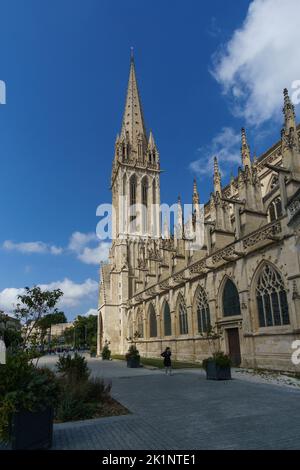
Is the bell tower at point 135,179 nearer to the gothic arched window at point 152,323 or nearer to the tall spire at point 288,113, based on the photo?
the gothic arched window at point 152,323

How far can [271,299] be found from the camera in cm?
1670

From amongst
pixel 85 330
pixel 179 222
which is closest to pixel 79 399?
pixel 179 222

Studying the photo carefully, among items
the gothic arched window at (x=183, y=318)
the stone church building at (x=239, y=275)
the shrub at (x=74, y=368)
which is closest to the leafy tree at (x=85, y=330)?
the stone church building at (x=239, y=275)

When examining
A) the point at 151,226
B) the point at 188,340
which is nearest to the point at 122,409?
the point at 188,340

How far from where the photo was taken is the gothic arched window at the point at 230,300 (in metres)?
19.6

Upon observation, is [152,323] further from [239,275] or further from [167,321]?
[239,275]

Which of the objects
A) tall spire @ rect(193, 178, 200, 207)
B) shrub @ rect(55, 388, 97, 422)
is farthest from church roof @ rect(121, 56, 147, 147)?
shrub @ rect(55, 388, 97, 422)

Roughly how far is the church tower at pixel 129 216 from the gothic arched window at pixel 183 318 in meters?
16.2

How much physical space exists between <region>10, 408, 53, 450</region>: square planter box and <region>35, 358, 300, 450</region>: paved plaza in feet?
1.21

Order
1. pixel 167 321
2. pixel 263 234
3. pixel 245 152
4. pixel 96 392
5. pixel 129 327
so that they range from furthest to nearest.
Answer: pixel 129 327
pixel 167 321
pixel 245 152
pixel 263 234
pixel 96 392

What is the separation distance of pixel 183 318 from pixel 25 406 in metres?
23.5

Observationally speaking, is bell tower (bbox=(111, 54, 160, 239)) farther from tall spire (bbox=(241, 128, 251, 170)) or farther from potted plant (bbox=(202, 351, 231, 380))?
potted plant (bbox=(202, 351, 231, 380))

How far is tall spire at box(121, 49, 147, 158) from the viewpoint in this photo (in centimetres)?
6203
